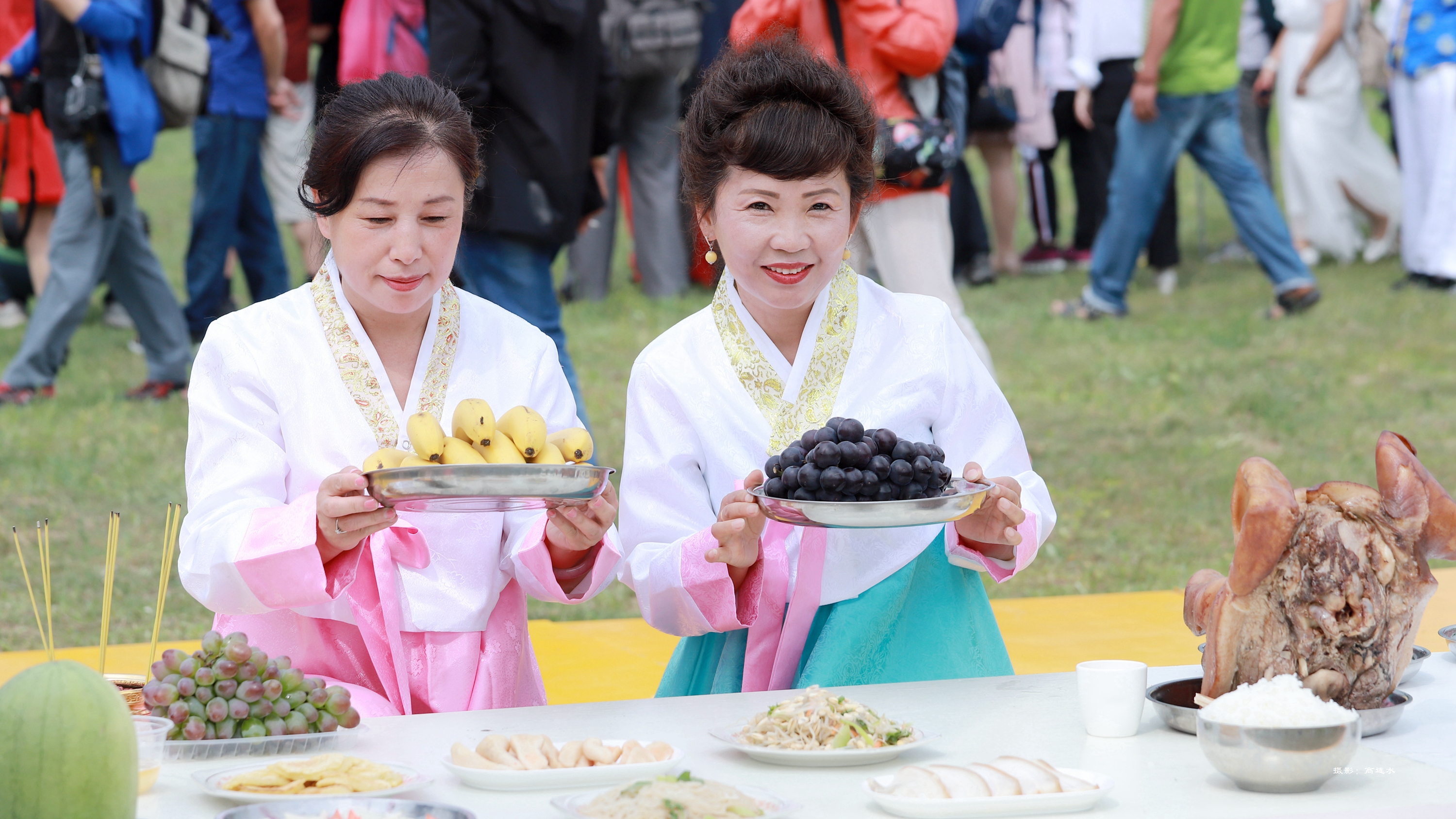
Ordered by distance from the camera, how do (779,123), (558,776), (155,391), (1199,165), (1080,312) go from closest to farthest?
(558,776), (779,123), (155,391), (1199,165), (1080,312)

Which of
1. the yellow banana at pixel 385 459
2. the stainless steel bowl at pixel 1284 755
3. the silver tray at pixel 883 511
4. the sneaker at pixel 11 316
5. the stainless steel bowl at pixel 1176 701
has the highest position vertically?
the yellow banana at pixel 385 459

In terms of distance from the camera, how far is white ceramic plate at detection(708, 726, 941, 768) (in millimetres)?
1816

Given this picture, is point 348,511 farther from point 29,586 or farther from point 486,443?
point 29,586

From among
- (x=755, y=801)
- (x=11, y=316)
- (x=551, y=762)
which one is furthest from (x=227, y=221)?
(x=755, y=801)

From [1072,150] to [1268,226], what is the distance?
9.00ft

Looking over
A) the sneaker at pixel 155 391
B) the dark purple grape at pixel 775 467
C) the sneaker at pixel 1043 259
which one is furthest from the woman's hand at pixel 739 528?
the sneaker at pixel 1043 259

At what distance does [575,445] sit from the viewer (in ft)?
7.35

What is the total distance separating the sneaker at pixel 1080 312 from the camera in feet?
27.9

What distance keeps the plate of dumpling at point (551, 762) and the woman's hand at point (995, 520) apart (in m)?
0.70

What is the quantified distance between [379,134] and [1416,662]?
1812 millimetres

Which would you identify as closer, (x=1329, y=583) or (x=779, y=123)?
(x=1329, y=583)

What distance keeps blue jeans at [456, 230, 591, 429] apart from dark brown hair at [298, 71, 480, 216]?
237 centimetres

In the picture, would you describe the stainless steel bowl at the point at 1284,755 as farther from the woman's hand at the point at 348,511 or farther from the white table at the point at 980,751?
the woman's hand at the point at 348,511

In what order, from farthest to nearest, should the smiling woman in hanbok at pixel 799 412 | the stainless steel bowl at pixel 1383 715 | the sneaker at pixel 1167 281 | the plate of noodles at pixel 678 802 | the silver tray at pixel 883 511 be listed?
1. the sneaker at pixel 1167 281
2. the smiling woman in hanbok at pixel 799 412
3. the silver tray at pixel 883 511
4. the stainless steel bowl at pixel 1383 715
5. the plate of noodles at pixel 678 802
